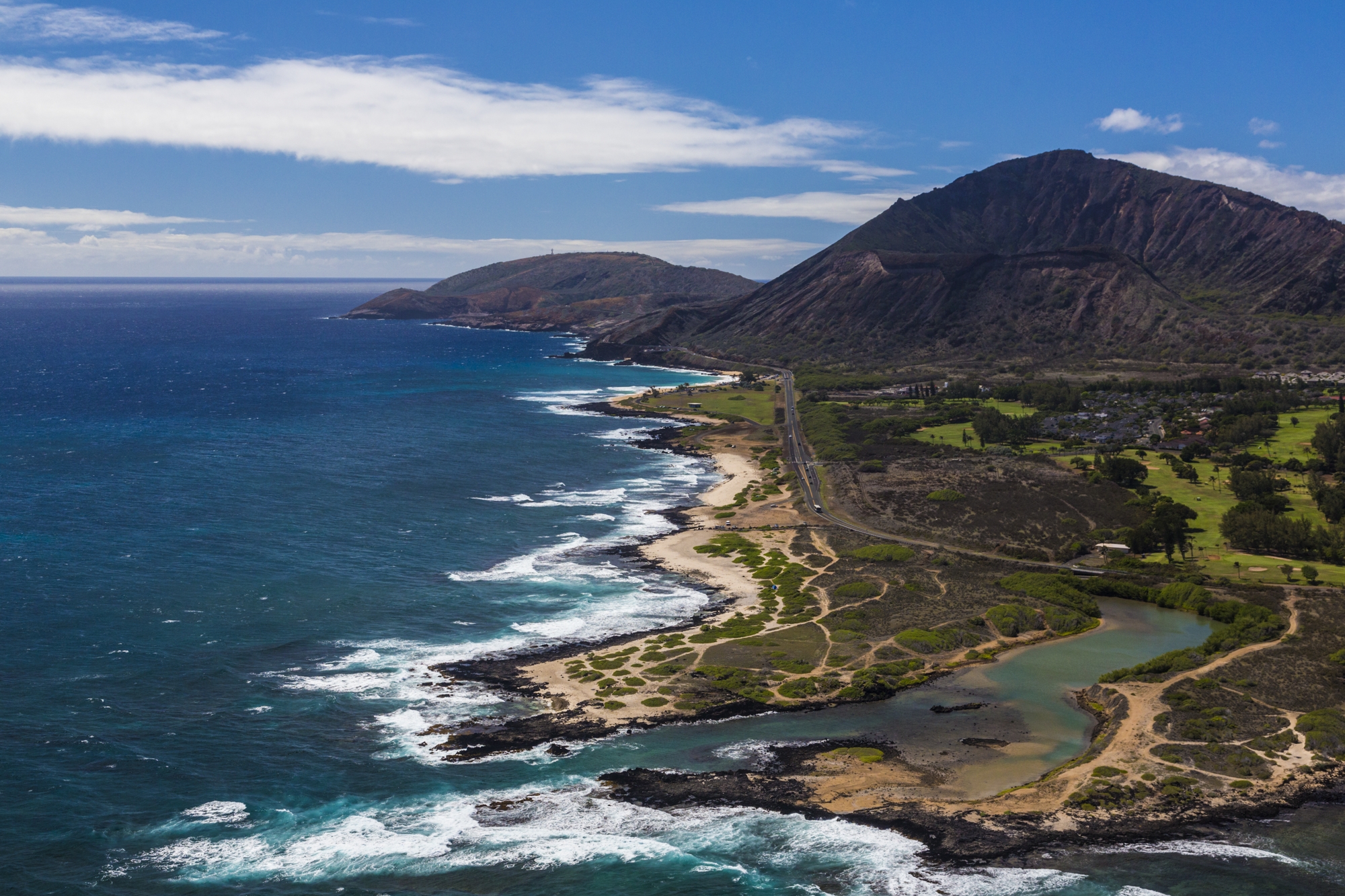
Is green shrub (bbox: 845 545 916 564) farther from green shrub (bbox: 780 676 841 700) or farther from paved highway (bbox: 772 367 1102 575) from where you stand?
green shrub (bbox: 780 676 841 700)

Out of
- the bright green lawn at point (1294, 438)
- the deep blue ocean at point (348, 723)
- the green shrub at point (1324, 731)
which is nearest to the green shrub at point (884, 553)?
the deep blue ocean at point (348, 723)

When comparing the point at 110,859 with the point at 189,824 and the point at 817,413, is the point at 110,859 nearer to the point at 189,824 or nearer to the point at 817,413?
the point at 189,824

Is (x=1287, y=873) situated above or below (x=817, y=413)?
below

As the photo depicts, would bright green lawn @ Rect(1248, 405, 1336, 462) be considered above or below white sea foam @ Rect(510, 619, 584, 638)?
above

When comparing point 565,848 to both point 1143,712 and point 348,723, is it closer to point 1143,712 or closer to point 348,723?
point 348,723

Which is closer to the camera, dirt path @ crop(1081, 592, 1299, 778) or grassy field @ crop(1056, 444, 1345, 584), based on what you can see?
dirt path @ crop(1081, 592, 1299, 778)

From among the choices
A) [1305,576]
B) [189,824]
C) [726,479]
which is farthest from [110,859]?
[726,479]

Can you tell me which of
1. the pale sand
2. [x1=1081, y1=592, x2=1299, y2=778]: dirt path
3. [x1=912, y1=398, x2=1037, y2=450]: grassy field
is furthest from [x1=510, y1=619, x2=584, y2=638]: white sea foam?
[x1=912, y1=398, x2=1037, y2=450]: grassy field
